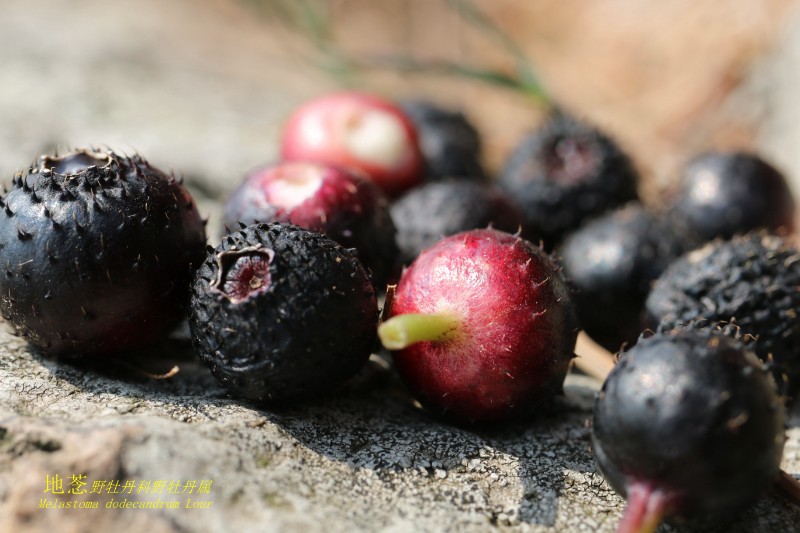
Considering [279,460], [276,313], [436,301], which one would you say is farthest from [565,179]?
[279,460]

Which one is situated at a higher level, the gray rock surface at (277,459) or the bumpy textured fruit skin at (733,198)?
the bumpy textured fruit skin at (733,198)

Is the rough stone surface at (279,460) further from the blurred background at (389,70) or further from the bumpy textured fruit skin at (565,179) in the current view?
the blurred background at (389,70)

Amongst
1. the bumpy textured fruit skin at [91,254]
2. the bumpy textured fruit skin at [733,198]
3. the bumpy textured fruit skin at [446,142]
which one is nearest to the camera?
the bumpy textured fruit skin at [91,254]

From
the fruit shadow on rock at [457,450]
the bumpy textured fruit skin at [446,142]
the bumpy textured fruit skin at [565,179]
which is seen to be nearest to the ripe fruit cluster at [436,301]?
the fruit shadow on rock at [457,450]

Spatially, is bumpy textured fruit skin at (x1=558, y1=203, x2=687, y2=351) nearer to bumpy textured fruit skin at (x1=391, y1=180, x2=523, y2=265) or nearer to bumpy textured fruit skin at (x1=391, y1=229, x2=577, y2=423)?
bumpy textured fruit skin at (x1=391, y1=180, x2=523, y2=265)

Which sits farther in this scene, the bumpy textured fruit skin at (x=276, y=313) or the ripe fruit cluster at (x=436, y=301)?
the bumpy textured fruit skin at (x=276, y=313)

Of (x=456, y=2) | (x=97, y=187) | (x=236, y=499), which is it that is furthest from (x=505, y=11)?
(x=236, y=499)

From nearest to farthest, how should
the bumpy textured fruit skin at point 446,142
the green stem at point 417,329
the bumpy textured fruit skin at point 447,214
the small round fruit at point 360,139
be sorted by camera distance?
the green stem at point 417,329, the bumpy textured fruit skin at point 447,214, the small round fruit at point 360,139, the bumpy textured fruit skin at point 446,142

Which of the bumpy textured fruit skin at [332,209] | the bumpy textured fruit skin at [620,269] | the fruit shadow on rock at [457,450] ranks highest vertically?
Answer: the bumpy textured fruit skin at [332,209]
